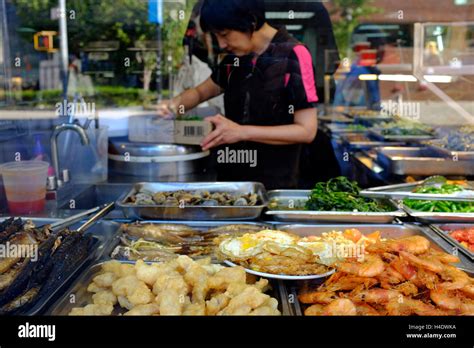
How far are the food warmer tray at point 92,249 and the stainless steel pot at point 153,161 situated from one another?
127 centimetres

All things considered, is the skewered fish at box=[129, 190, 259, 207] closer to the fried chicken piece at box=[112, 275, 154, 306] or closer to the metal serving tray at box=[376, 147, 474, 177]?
the fried chicken piece at box=[112, 275, 154, 306]

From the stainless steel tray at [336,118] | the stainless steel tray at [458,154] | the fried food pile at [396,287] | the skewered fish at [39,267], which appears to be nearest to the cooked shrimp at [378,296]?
the fried food pile at [396,287]

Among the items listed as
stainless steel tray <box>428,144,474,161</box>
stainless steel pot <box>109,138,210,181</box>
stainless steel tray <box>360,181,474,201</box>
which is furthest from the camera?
stainless steel tray <box>428,144,474,161</box>

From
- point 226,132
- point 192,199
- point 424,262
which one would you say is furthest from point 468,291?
point 226,132

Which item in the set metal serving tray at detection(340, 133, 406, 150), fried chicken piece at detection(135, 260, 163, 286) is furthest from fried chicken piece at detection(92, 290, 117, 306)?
metal serving tray at detection(340, 133, 406, 150)

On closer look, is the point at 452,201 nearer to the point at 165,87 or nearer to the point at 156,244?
the point at 156,244

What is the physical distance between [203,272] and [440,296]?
830mm

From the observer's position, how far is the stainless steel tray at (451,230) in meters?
2.30

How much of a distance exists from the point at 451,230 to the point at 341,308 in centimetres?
121

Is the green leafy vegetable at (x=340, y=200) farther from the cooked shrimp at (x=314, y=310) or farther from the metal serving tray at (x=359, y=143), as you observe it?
the metal serving tray at (x=359, y=143)

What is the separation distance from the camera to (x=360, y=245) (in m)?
2.27

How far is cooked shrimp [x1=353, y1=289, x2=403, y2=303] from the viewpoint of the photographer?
181 centimetres

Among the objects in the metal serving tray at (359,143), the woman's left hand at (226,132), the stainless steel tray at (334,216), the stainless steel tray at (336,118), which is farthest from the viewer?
the stainless steel tray at (336,118)

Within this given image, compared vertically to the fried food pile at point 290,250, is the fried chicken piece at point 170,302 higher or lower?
lower
